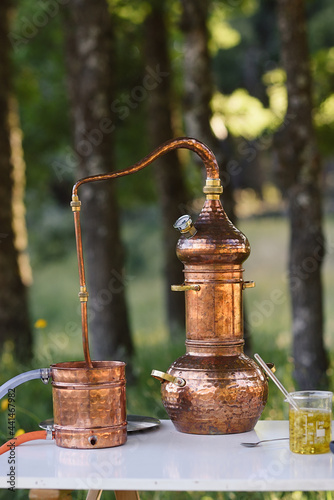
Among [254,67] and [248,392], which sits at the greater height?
[254,67]

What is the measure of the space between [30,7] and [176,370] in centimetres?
784

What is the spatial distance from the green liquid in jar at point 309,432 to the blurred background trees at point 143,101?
3415 millimetres

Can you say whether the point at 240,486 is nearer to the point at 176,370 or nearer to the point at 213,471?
the point at 213,471

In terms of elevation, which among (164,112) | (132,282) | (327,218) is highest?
(164,112)

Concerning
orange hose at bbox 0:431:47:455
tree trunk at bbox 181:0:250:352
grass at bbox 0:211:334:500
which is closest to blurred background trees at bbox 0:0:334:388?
tree trunk at bbox 181:0:250:352

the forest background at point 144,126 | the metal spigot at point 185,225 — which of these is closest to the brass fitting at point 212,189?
the metal spigot at point 185,225

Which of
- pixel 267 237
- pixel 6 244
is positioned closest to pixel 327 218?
pixel 267 237

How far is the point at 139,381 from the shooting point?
6145 mm

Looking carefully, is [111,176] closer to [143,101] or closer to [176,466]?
[176,466]

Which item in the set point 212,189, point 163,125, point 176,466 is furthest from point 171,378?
point 163,125

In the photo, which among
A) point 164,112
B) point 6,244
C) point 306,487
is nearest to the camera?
point 306,487

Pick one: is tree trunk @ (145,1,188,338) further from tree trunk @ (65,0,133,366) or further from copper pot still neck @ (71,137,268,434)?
copper pot still neck @ (71,137,268,434)

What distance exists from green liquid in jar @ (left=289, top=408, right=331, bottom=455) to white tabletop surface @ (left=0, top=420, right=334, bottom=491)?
2cm

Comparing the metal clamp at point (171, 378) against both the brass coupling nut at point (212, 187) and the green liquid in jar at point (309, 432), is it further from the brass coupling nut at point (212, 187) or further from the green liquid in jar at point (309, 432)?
the brass coupling nut at point (212, 187)
